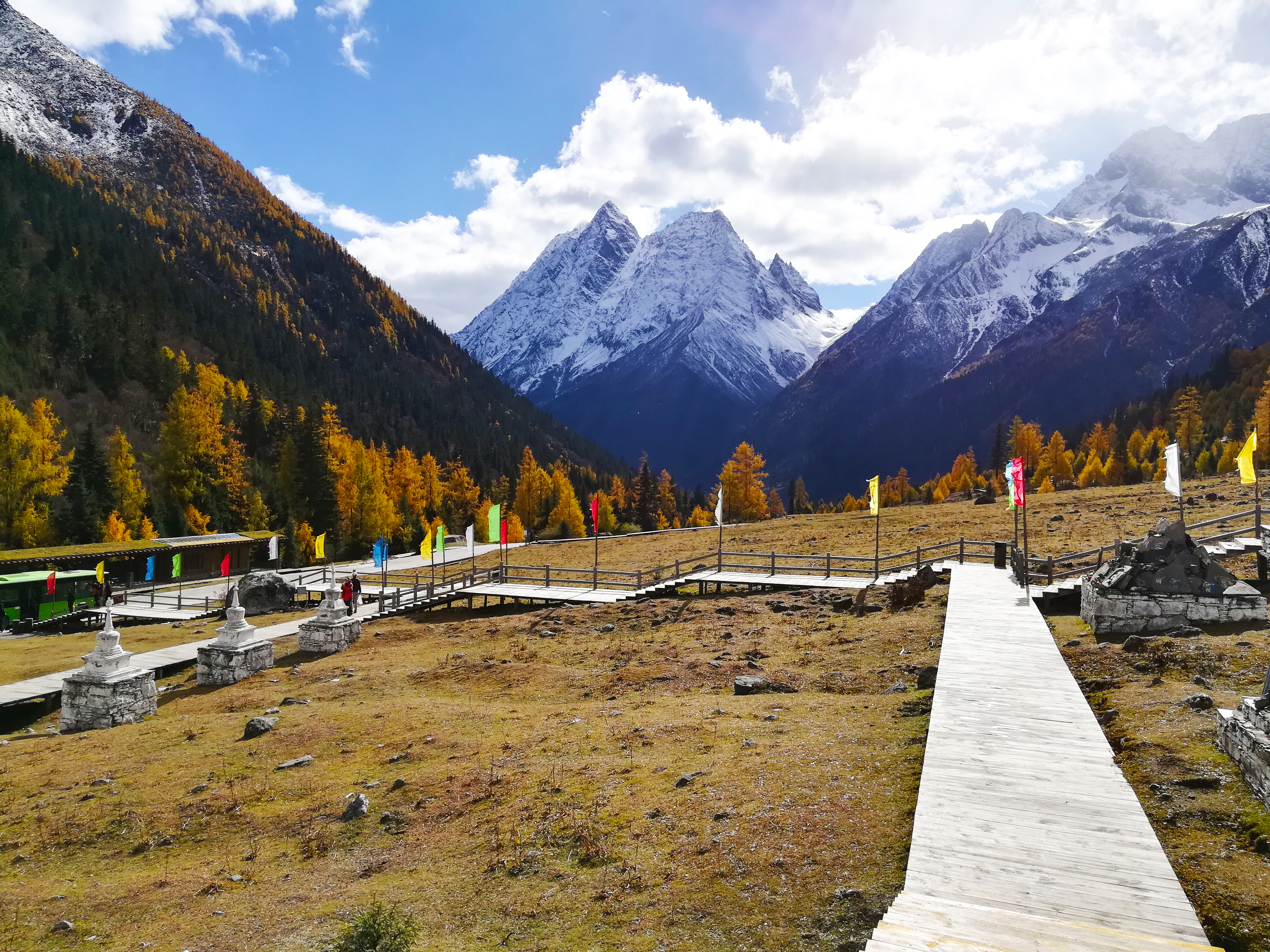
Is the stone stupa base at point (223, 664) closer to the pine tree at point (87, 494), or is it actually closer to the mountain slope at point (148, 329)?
the pine tree at point (87, 494)

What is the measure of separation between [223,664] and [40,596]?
2229 centimetres

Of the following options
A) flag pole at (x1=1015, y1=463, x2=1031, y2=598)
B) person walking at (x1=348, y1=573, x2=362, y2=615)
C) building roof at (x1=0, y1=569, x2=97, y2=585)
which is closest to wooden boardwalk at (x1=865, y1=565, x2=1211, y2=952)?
flag pole at (x1=1015, y1=463, x2=1031, y2=598)

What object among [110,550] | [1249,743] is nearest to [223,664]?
[1249,743]

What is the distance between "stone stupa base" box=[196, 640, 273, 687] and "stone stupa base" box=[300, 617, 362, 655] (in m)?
3.46

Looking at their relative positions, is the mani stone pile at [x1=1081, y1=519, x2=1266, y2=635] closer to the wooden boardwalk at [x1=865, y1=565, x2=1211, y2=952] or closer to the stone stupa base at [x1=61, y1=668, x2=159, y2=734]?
the wooden boardwalk at [x1=865, y1=565, x2=1211, y2=952]

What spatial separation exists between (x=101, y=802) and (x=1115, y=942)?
17158mm

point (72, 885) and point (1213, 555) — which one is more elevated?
point (1213, 555)

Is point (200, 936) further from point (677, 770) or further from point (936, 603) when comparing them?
point (936, 603)

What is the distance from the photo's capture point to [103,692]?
67.1 feet

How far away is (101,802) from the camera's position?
1402 cm

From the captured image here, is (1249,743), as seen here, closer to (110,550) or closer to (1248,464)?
(1248,464)

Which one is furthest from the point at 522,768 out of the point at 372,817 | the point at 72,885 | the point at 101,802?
the point at 101,802

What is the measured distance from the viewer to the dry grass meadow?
8.55 m

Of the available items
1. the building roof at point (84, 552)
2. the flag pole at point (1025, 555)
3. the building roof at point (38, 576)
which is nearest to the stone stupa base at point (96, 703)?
the building roof at point (38, 576)
